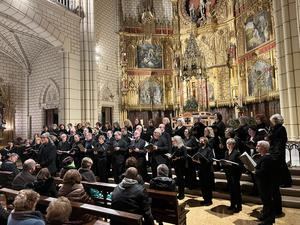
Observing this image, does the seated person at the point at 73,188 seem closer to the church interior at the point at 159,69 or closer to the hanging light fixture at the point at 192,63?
the church interior at the point at 159,69

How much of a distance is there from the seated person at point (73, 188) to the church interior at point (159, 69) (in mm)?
306

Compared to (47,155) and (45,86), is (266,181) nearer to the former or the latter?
(47,155)

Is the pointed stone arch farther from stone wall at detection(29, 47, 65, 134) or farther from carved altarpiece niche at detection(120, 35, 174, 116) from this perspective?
carved altarpiece niche at detection(120, 35, 174, 116)

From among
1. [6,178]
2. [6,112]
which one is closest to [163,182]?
[6,178]

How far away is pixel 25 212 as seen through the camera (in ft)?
7.66

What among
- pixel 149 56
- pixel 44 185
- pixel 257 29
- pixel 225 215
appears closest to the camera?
pixel 44 185

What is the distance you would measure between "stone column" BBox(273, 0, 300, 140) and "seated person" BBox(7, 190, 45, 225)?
799 cm

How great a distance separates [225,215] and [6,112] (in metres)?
11.5

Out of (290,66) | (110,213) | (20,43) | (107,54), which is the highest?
(107,54)

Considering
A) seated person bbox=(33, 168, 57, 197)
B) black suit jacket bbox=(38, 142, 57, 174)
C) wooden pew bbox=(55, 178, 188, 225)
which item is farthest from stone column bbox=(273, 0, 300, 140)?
seated person bbox=(33, 168, 57, 197)

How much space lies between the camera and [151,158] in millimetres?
6492

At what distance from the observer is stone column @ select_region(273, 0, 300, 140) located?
327 inches

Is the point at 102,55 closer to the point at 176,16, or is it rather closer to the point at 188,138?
the point at 176,16

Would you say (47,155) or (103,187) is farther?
(47,155)
